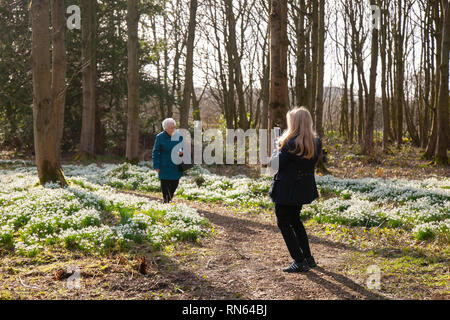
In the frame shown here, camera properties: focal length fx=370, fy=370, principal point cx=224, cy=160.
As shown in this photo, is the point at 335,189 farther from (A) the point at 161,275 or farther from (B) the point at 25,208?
(B) the point at 25,208

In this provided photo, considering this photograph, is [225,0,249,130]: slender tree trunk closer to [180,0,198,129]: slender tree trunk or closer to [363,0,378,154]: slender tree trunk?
[180,0,198,129]: slender tree trunk

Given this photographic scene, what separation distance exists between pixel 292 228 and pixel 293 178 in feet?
2.70

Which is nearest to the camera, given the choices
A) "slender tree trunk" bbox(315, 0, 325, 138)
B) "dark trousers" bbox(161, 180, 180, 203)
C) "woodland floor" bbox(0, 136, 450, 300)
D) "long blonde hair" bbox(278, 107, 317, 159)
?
"woodland floor" bbox(0, 136, 450, 300)

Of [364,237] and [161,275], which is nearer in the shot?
[161,275]

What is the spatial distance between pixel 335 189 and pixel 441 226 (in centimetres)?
459

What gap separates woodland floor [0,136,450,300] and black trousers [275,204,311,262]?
0.33 m

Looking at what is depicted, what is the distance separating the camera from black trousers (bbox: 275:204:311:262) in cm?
507

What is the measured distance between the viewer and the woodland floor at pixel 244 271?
4445 millimetres

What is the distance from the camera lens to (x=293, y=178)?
493 centimetres

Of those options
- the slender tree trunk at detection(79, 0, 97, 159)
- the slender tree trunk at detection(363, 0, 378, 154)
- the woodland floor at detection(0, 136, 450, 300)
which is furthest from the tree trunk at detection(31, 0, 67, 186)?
the slender tree trunk at detection(363, 0, 378, 154)

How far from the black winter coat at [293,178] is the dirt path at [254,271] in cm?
107

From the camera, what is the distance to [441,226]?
673 centimetres
